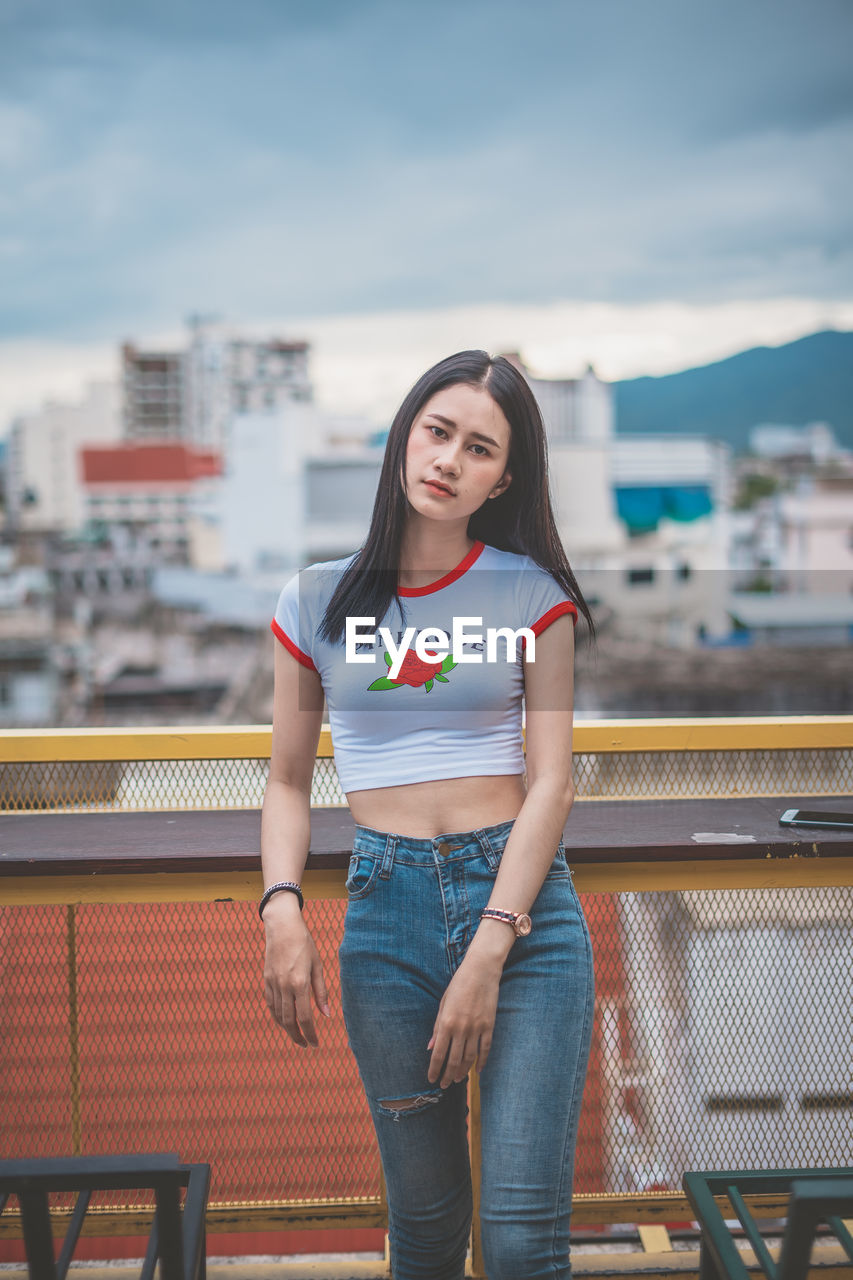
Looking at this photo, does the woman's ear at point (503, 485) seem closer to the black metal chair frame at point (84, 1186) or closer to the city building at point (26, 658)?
the black metal chair frame at point (84, 1186)

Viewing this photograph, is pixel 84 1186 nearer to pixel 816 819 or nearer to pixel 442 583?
pixel 442 583

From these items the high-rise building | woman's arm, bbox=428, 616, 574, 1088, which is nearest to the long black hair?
woman's arm, bbox=428, 616, 574, 1088

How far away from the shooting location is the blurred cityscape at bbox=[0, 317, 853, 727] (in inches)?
2179

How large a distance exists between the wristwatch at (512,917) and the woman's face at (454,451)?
1.53ft

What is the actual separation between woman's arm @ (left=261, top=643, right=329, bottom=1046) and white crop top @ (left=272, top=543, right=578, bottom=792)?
31 mm

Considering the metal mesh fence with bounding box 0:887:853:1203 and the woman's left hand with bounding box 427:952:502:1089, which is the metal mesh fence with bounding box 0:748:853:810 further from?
the woman's left hand with bounding box 427:952:502:1089

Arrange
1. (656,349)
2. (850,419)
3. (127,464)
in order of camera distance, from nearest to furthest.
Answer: (127,464) < (850,419) < (656,349)

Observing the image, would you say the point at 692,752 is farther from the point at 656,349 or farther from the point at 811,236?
the point at 811,236

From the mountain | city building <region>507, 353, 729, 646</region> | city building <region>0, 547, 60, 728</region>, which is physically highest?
the mountain

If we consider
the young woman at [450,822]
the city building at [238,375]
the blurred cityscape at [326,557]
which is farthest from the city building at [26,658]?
the young woman at [450,822]

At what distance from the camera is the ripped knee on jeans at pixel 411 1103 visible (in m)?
1.25

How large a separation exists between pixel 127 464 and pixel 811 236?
5351cm

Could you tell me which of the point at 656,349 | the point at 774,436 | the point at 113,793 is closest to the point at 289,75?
the point at 656,349

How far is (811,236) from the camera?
3231 inches
